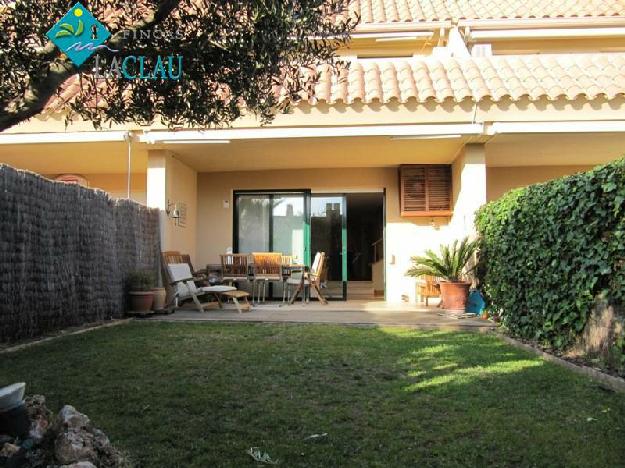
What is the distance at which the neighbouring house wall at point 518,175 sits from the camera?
10.7 m

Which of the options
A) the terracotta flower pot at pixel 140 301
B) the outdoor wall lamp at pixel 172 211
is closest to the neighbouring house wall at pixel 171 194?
the outdoor wall lamp at pixel 172 211

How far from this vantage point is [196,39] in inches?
120

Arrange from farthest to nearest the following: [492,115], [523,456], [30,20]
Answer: [492,115] < [30,20] < [523,456]

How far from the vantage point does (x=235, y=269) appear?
31.9 feet

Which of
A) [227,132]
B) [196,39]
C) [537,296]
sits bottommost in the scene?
[537,296]

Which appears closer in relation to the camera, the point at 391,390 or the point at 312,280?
the point at 391,390

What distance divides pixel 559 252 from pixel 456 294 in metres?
3.26

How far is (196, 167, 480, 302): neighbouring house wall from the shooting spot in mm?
10547

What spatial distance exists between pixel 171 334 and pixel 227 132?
366cm

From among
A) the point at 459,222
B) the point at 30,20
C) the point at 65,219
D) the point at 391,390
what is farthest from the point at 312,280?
the point at 30,20

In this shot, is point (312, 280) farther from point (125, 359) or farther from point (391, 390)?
point (391, 390)

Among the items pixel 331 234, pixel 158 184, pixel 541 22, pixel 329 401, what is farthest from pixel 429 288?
pixel 541 22

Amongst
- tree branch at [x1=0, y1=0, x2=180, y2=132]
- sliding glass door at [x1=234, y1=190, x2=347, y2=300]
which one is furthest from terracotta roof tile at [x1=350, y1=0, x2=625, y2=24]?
tree branch at [x1=0, y1=0, x2=180, y2=132]

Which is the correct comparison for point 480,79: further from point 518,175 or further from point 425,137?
point 518,175
